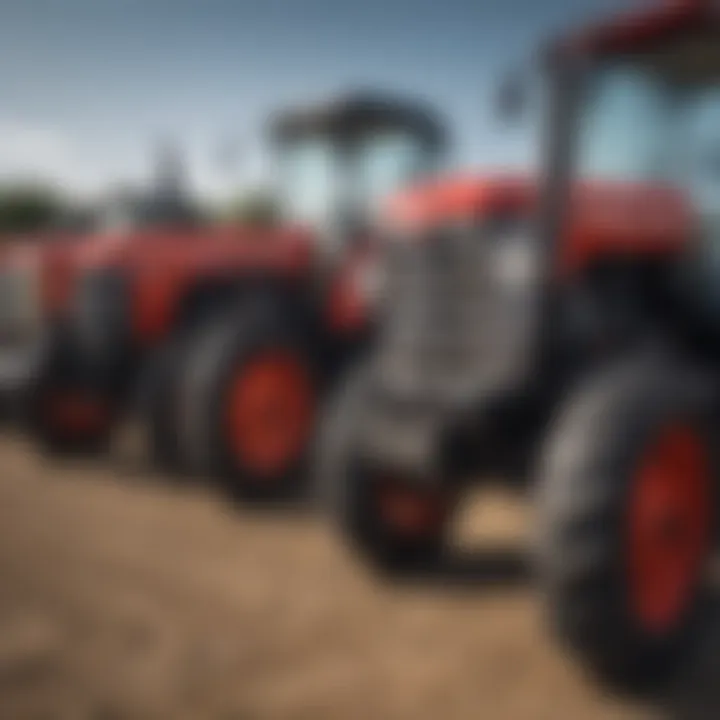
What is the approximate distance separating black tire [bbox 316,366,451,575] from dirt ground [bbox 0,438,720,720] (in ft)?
0.32

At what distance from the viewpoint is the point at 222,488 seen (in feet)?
14.7

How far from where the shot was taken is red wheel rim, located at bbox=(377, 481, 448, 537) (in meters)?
3.38

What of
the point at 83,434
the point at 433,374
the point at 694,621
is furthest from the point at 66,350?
the point at 694,621

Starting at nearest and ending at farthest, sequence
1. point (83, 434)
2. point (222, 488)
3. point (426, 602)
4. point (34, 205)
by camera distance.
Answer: point (426, 602)
point (222, 488)
point (34, 205)
point (83, 434)

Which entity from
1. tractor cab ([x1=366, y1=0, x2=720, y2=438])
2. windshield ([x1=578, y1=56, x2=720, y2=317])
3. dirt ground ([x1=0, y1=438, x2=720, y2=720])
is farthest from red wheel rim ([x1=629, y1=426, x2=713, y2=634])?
windshield ([x1=578, y1=56, x2=720, y2=317])

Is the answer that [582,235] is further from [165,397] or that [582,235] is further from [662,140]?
[165,397]

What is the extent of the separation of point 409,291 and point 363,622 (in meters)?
0.94

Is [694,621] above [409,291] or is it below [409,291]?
below

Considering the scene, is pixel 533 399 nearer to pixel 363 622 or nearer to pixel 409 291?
pixel 409 291

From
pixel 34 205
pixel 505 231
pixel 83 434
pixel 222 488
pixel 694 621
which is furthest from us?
pixel 83 434

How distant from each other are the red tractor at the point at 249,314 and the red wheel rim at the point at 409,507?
1116 millimetres

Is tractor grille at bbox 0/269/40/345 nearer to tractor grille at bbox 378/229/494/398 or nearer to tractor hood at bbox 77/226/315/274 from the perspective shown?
tractor hood at bbox 77/226/315/274

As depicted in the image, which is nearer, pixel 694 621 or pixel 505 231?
pixel 694 621

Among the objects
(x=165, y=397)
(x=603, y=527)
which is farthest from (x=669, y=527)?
(x=165, y=397)
